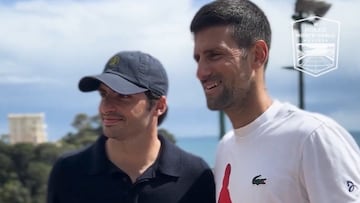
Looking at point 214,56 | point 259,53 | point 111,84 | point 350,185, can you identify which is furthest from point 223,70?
point 111,84

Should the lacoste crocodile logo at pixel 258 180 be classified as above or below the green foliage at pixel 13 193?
above

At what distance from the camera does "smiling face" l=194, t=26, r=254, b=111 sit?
2.73 meters

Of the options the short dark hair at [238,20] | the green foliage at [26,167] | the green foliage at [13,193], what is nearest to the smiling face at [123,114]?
the short dark hair at [238,20]

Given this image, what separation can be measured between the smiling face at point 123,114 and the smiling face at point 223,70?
2.80ft

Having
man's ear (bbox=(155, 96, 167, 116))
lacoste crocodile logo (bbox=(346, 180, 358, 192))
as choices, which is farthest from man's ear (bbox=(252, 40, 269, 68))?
man's ear (bbox=(155, 96, 167, 116))

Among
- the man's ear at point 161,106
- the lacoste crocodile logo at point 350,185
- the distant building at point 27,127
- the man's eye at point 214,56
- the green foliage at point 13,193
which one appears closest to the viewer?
the lacoste crocodile logo at point 350,185

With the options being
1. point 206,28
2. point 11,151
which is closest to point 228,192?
point 206,28

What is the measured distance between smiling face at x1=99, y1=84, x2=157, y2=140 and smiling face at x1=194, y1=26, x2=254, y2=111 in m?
0.85

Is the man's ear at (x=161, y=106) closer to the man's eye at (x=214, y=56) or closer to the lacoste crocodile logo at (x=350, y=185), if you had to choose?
the man's eye at (x=214, y=56)

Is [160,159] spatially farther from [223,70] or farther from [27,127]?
[27,127]

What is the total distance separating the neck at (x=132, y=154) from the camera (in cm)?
358

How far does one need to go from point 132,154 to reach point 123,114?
22 centimetres

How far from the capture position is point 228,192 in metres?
2.88

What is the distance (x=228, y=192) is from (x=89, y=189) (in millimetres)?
895
